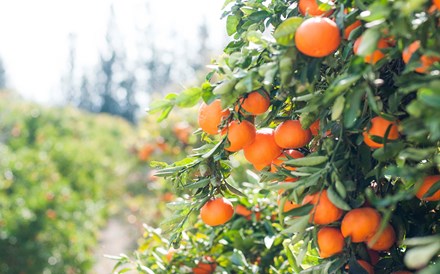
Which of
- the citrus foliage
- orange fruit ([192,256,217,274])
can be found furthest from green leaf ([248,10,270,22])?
the citrus foliage

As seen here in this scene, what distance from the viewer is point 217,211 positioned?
1071 mm

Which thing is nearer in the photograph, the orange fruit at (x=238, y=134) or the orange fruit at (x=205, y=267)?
the orange fruit at (x=238, y=134)

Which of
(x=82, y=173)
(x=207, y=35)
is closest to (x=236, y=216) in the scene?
(x=82, y=173)

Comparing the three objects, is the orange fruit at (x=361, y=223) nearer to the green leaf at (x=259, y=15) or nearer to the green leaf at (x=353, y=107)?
the green leaf at (x=353, y=107)

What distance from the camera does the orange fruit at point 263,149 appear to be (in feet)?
3.32

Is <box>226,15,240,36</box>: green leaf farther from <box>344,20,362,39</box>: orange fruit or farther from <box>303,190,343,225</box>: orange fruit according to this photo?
<box>303,190,343,225</box>: orange fruit

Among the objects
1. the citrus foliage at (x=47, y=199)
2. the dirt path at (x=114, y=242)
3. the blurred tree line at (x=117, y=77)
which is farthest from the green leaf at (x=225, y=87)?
the blurred tree line at (x=117, y=77)

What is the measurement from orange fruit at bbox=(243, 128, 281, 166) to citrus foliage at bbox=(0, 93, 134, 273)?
3.80 m

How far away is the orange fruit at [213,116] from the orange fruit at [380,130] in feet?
0.88

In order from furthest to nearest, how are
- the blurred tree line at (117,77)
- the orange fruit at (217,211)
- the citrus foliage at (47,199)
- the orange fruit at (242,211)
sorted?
the blurred tree line at (117,77) → the citrus foliage at (47,199) → the orange fruit at (242,211) → the orange fruit at (217,211)

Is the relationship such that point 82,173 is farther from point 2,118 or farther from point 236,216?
point 236,216

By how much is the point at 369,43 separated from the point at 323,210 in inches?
11.7

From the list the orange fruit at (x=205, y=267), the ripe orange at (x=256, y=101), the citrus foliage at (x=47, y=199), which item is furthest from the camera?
the citrus foliage at (x=47, y=199)

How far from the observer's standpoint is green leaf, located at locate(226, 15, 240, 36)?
3.61 ft
